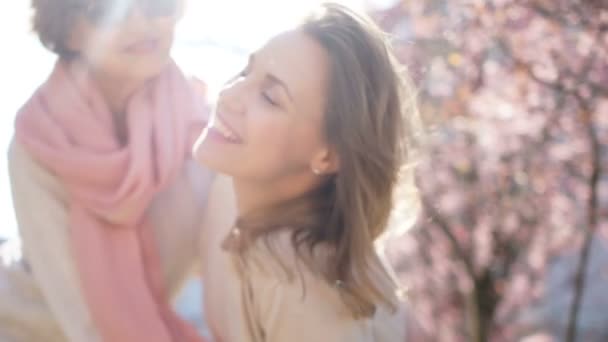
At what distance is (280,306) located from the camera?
4.62ft

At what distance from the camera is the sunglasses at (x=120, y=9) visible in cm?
145

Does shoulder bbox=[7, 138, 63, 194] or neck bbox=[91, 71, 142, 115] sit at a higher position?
neck bbox=[91, 71, 142, 115]

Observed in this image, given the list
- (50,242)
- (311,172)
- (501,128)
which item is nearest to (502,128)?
(501,128)

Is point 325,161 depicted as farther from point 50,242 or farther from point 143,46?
point 50,242

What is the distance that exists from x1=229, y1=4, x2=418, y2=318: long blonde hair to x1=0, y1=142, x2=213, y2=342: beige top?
15cm

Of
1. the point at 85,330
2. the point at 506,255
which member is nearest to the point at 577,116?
the point at 506,255

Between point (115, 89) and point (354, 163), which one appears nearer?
point (354, 163)

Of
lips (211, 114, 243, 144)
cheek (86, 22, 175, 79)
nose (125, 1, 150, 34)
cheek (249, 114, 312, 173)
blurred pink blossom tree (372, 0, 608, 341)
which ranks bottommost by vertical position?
blurred pink blossom tree (372, 0, 608, 341)

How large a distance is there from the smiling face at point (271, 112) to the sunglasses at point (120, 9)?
0.16m

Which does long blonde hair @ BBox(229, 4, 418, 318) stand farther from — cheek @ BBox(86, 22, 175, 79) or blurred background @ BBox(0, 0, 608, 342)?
blurred background @ BBox(0, 0, 608, 342)

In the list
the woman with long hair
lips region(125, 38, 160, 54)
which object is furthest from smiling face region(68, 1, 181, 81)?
the woman with long hair

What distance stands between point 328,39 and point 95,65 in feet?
1.20

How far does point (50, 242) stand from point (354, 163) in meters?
0.46

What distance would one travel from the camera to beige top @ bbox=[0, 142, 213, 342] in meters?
1.50
